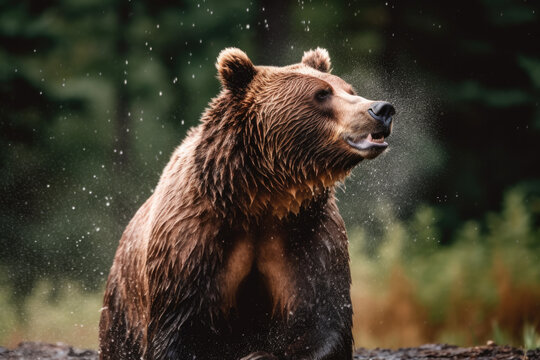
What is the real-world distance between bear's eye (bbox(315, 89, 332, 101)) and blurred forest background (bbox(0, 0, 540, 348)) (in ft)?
17.1

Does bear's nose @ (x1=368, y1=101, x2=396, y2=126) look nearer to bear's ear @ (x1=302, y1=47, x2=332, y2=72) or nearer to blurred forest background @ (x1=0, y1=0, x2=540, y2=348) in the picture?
bear's ear @ (x1=302, y1=47, x2=332, y2=72)

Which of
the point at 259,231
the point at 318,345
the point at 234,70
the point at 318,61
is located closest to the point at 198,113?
the point at 318,61

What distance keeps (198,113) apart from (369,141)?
8.15m

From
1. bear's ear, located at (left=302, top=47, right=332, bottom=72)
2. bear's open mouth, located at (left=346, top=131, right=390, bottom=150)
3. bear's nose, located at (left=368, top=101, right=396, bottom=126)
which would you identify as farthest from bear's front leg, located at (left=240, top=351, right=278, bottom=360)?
bear's ear, located at (left=302, top=47, right=332, bottom=72)

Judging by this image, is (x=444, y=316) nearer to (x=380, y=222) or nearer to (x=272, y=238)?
(x=380, y=222)

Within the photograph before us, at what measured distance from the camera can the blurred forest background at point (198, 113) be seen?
988 cm

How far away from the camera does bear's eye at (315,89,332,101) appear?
3.89m

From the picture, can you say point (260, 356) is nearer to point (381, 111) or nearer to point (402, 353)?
point (381, 111)

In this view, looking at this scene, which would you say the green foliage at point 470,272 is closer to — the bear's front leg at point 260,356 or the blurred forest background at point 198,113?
the blurred forest background at point 198,113

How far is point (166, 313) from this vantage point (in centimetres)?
385

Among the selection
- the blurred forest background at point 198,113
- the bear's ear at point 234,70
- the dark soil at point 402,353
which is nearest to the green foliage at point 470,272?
the blurred forest background at point 198,113

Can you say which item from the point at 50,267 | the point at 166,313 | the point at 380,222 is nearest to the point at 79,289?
the point at 50,267

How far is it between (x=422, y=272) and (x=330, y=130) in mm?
5244

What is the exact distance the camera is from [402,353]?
6.29m
